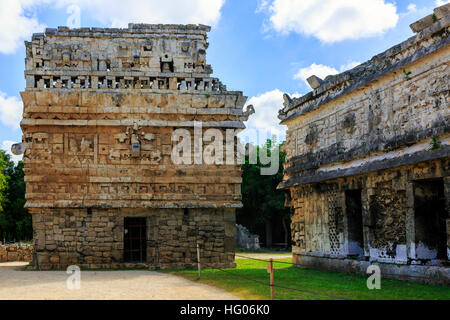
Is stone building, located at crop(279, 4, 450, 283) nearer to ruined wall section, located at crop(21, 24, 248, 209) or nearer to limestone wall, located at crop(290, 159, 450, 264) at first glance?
limestone wall, located at crop(290, 159, 450, 264)

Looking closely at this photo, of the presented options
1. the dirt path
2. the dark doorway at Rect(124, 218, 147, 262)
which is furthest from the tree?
the dirt path

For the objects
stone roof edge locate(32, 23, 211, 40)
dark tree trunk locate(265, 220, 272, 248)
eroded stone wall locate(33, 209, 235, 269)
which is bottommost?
dark tree trunk locate(265, 220, 272, 248)

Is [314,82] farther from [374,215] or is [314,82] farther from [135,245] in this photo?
[135,245]

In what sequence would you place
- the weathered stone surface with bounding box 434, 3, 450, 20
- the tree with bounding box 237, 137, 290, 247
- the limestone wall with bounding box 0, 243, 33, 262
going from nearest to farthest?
the weathered stone surface with bounding box 434, 3, 450, 20 < the limestone wall with bounding box 0, 243, 33, 262 < the tree with bounding box 237, 137, 290, 247

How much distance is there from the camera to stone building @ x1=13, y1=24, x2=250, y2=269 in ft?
43.8

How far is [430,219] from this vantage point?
9.62m

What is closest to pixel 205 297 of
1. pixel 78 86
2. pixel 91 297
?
pixel 91 297

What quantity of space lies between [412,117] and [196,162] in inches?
245

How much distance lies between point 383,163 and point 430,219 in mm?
1501

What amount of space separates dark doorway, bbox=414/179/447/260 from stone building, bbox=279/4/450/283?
0.02m

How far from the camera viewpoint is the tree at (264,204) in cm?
2955

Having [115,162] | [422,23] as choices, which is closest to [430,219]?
[422,23]

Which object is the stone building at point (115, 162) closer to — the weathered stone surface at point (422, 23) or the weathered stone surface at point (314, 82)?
the weathered stone surface at point (314, 82)

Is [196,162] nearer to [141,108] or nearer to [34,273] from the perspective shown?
[141,108]
